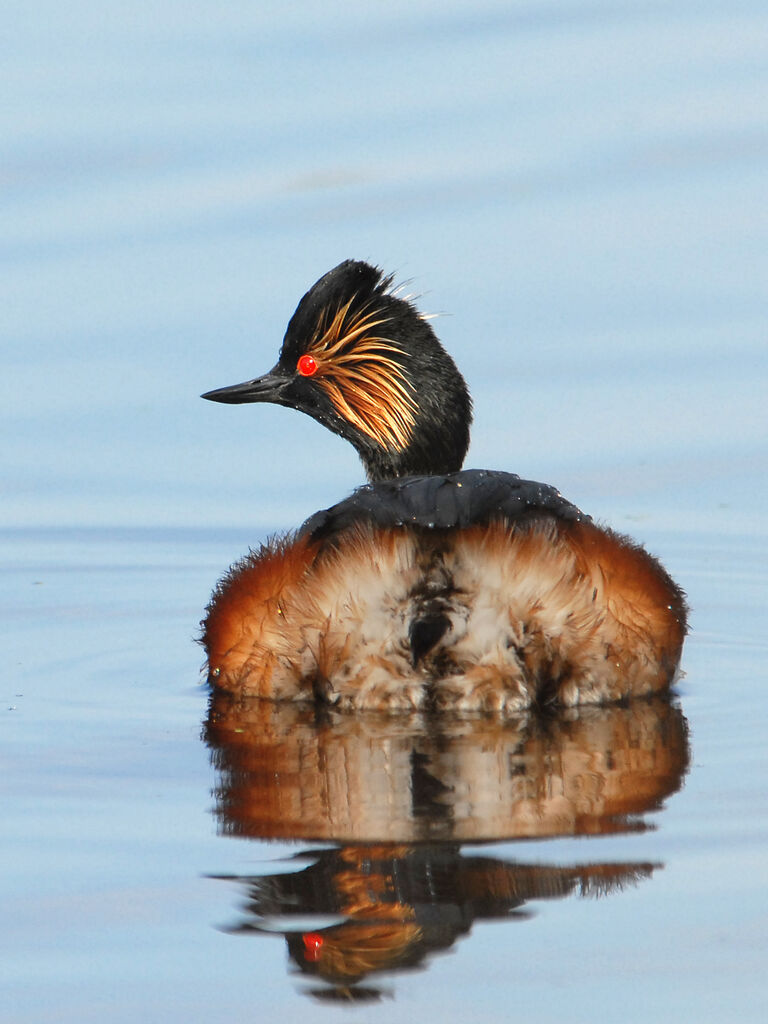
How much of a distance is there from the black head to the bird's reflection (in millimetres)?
1420

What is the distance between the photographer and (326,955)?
4.39 metres

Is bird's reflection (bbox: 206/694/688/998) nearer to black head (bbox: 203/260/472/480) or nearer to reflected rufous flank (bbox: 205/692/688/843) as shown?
reflected rufous flank (bbox: 205/692/688/843)

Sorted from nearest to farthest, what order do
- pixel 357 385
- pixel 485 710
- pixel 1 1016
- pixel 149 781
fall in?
pixel 1 1016, pixel 149 781, pixel 485 710, pixel 357 385

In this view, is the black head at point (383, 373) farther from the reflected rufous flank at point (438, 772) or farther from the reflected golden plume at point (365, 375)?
the reflected rufous flank at point (438, 772)

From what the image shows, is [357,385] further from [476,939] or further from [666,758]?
[476,939]

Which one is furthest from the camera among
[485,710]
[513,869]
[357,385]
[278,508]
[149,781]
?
[278,508]

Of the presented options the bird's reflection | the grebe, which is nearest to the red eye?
the grebe

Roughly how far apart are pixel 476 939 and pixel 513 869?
1.30 feet

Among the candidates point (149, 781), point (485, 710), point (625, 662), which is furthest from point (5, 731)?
point (625, 662)

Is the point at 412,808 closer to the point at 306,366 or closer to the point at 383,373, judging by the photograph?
the point at 383,373

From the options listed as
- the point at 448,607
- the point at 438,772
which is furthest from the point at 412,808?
the point at 448,607

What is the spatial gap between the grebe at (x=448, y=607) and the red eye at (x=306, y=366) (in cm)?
154

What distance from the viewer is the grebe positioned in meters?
6.04

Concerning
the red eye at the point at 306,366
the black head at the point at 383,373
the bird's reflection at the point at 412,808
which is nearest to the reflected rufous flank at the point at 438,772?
the bird's reflection at the point at 412,808
